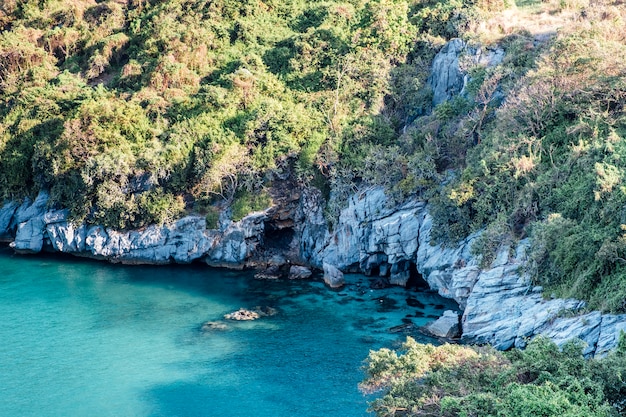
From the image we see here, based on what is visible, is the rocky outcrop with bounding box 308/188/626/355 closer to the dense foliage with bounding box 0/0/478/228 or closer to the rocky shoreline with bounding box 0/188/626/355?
the rocky shoreline with bounding box 0/188/626/355

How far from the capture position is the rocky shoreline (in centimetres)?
3544

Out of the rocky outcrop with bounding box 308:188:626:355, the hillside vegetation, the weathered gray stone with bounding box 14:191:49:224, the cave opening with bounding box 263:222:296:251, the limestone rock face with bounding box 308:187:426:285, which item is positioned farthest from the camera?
the weathered gray stone with bounding box 14:191:49:224

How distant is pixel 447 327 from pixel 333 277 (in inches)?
474

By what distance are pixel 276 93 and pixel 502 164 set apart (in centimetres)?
2489

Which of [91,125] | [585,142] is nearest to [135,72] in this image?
[91,125]

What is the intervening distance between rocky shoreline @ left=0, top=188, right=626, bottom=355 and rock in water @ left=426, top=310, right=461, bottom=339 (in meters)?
0.44

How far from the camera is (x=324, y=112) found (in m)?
57.1

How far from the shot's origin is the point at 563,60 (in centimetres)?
4384

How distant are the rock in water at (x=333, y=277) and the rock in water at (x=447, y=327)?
10.1 meters

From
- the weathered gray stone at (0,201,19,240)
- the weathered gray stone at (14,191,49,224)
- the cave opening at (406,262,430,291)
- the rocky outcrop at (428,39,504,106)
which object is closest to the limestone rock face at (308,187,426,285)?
the cave opening at (406,262,430,291)

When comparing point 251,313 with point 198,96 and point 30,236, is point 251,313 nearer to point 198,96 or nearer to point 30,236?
point 198,96

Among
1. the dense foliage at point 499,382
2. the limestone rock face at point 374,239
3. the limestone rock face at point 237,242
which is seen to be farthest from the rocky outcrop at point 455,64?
the dense foliage at point 499,382

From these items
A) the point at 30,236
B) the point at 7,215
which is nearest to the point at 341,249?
the point at 30,236

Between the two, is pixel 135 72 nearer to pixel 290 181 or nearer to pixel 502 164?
pixel 290 181
